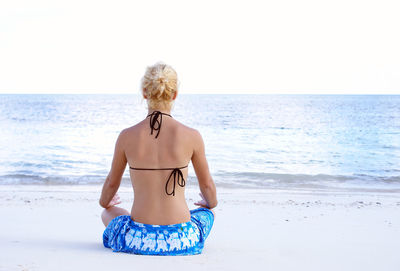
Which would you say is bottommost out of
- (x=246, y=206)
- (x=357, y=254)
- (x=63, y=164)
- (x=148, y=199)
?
(x=63, y=164)

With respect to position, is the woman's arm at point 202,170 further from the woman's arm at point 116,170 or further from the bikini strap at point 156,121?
the woman's arm at point 116,170

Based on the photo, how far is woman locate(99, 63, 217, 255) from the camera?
2.62 m

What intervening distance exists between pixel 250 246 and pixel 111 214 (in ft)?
3.81

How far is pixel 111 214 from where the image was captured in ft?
9.96

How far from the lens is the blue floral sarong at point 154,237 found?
2.74 m

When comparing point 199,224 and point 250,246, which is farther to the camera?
point 250,246

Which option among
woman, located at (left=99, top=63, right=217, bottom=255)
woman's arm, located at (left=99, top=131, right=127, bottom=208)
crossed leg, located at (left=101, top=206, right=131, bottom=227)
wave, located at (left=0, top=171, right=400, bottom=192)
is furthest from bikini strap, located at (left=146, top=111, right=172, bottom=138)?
wave, located at (left=0, top=171, right=400, bottom=192)

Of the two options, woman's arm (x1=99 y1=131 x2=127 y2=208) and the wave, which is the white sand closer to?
woman's arm (x1=99 y1=131 x2=127 y2=208)

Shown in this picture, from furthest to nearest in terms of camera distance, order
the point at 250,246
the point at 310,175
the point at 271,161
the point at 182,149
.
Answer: the point at 271,161
the point at 310,175
the point at 250,246
the point at 182,149

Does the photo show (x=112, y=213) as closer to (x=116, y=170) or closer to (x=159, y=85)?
(x=116, y=170)

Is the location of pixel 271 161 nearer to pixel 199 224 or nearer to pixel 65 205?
pixel 65 205

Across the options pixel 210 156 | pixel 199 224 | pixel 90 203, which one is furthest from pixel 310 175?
pixel 199 224

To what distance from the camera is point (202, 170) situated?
278 cm

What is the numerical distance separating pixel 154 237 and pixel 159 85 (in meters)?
0.97
